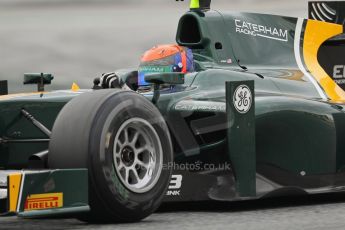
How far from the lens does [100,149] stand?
18.4 feet

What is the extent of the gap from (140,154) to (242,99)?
1467mm

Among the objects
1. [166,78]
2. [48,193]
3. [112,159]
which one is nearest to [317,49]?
[166,78]

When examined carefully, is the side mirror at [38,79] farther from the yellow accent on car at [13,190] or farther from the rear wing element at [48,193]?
the yellow accent on car at [13,190]

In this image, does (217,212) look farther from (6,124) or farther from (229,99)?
(6,124)

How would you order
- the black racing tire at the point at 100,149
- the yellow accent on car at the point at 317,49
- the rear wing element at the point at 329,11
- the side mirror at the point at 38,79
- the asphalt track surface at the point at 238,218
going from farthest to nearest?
the rear wing element at the point at 329,11 → the yellow accent on car at the point at 317,49 → the side mirror at the point at 38,79 → the asphalt track surface at the point at 238,218 → the black racing tire at the point at 100,149

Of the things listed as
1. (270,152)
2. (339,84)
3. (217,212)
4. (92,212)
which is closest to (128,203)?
(92,212)

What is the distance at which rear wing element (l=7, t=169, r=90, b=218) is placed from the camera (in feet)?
17.3

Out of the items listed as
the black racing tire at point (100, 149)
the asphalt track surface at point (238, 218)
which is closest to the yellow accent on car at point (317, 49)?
the asphalt track surface at point (238, 218)

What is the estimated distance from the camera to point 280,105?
7617 millimetres

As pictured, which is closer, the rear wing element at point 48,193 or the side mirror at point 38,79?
the rear wing element at point 48,193

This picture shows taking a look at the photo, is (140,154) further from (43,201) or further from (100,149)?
(43,201)

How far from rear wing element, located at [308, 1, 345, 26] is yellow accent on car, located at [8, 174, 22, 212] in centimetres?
514

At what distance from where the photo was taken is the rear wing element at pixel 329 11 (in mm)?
9578

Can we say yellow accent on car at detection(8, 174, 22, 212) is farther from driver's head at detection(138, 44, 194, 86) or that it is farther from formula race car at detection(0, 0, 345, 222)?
driver's head at detection(138, 44, 194, 86)
